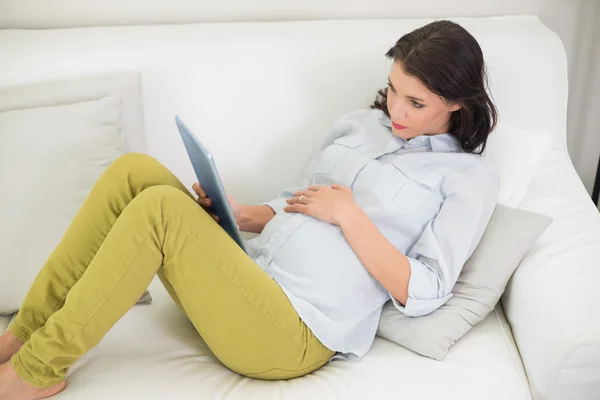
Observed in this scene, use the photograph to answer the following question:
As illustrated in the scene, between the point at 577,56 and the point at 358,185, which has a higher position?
the point at 577,56

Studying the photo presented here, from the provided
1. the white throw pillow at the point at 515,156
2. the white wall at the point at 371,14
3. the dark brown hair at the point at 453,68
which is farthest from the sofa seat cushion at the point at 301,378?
the white wall at the point at 371,14

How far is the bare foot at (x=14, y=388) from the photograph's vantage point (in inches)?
48.8

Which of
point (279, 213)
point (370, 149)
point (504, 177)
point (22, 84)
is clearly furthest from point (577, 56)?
point (22, 84)

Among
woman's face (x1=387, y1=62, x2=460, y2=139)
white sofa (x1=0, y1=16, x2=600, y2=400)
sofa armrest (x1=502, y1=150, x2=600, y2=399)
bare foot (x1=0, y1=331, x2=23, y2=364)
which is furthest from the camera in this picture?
white sofa (x1=0, y1=16, x2=600, y2=400)

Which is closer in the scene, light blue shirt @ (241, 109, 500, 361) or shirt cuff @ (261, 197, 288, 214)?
light blue shirt @ (241, 109, 500, 361)

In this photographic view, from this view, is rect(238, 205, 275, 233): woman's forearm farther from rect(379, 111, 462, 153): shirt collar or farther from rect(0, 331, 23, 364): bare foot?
rect(0, 331, 23, 364): bare foot

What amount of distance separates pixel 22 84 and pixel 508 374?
1.33 meters

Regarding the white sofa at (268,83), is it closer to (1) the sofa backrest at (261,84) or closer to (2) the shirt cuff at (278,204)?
(1) the sofa backrest at (261,84)

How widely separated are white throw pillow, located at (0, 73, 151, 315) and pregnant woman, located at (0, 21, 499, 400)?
21 cm

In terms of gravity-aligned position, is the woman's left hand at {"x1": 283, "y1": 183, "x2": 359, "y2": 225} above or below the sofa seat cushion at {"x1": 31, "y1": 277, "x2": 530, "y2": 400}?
above

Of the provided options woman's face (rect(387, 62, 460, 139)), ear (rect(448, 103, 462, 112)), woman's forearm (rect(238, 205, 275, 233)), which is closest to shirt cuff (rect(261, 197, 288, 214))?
woman's forearm (rect(238, 205, 275, 233))

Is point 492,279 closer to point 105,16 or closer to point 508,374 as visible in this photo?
point 508,374

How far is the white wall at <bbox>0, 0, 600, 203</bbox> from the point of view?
1960mm

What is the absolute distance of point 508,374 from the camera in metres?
1.34
